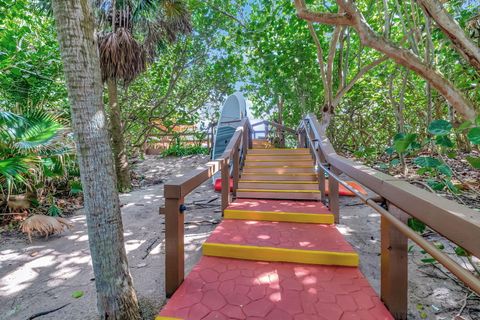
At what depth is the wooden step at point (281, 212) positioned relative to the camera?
3.08m

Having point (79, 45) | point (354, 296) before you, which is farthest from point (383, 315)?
point (79, 45)

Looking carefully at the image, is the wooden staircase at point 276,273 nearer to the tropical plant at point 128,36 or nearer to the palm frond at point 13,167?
the palm frond at point 13,167

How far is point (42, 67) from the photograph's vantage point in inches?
201

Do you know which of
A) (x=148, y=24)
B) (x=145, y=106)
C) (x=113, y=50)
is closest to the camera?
(x=113, y=50)

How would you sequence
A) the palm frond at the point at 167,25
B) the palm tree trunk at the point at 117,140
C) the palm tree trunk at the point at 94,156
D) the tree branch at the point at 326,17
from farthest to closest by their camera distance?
the palm tree trunk at the point at 117,140
the palm frond at the point at 167,25
the tree branch at the point at 326,17
the palm tree trunk at the point at 94,156

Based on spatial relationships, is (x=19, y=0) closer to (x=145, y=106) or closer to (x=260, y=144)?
(x=145, y=106)

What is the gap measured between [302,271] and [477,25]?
125 inches

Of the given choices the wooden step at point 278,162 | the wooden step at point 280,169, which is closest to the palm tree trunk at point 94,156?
the wooden step at point 280,169

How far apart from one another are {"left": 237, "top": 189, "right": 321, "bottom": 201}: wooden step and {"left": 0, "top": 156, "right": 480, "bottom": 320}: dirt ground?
557 mm

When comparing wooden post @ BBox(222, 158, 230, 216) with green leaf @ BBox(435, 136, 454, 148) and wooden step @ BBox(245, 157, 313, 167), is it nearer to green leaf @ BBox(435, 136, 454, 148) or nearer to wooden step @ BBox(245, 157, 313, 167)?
wooden step @ BBox(245, 157, 313, 167)

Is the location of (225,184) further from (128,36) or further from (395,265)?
(128,36)

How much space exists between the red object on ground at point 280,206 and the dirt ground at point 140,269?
1.35 ft

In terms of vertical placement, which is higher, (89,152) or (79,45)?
(79,45)

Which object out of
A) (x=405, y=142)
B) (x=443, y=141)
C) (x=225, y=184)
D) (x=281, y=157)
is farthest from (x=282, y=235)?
(x=281, y=157)
